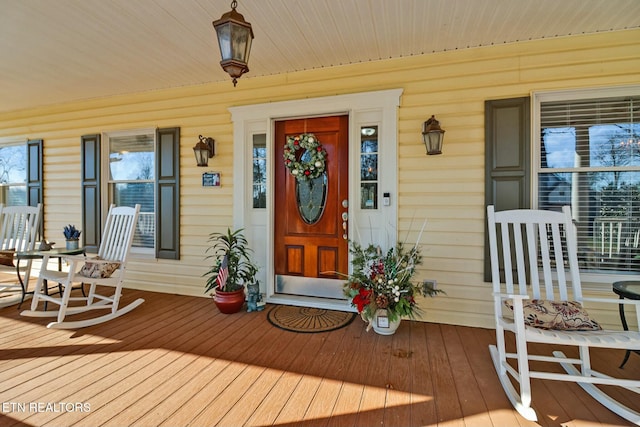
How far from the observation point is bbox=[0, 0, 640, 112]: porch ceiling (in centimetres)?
242

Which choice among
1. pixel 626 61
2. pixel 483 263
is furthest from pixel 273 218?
pixel 626 61

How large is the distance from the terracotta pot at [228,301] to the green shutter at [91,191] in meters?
2.58

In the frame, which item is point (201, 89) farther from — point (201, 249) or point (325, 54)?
point (201, 249)

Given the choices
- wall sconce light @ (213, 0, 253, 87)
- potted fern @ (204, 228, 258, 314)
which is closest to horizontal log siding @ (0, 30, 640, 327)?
potted fern @ (204, 228, 258, 314)

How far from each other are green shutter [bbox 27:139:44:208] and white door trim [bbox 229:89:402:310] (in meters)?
3.63

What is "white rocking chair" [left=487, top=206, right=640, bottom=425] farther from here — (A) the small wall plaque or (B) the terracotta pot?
(A) the small wall plaque

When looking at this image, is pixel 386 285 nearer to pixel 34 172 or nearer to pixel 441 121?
pixel 441 121

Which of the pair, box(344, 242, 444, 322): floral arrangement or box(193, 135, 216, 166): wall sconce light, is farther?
box(193, 135, 216, 166): wall sconce light

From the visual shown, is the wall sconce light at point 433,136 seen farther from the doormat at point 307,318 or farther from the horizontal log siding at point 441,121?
the doormat at point 307,318

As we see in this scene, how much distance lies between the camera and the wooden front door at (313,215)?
11.5 ft

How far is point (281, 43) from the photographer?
2975mm

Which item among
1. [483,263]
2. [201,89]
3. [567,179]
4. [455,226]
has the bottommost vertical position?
[483,263]

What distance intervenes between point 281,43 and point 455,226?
2.54 metres

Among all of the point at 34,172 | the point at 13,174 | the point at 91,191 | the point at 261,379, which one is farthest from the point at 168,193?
the point at 13,174
